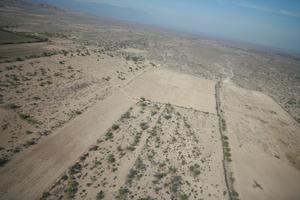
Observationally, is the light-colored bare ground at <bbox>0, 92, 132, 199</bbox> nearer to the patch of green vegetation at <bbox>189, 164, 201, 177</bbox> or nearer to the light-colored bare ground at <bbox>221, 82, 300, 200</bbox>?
the patch of green vegetation at <bbox>189, 164, 201, 177</bbox>

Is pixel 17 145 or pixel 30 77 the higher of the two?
pixel 30 77

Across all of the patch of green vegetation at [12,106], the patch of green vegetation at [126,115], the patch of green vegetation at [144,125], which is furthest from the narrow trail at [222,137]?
the patch of green vegetation at [12,106]

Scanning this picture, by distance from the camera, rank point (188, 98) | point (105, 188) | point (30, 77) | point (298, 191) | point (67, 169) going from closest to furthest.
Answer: point (105, 188) → point (67, 169) → point (298, 191) → point (30, 77) → point (188, 98)

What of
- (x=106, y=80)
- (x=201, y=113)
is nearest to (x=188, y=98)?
(x=201, y=113)

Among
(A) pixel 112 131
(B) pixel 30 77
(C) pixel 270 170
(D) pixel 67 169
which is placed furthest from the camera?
(B) pixel 30 77

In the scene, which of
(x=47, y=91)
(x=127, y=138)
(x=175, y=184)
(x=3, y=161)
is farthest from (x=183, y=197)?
(x=47, y=91)

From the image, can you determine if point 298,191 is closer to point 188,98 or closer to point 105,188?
point 105,188

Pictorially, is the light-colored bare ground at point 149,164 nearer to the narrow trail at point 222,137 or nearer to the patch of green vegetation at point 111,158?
the patch of green vegetation at point 111,158
